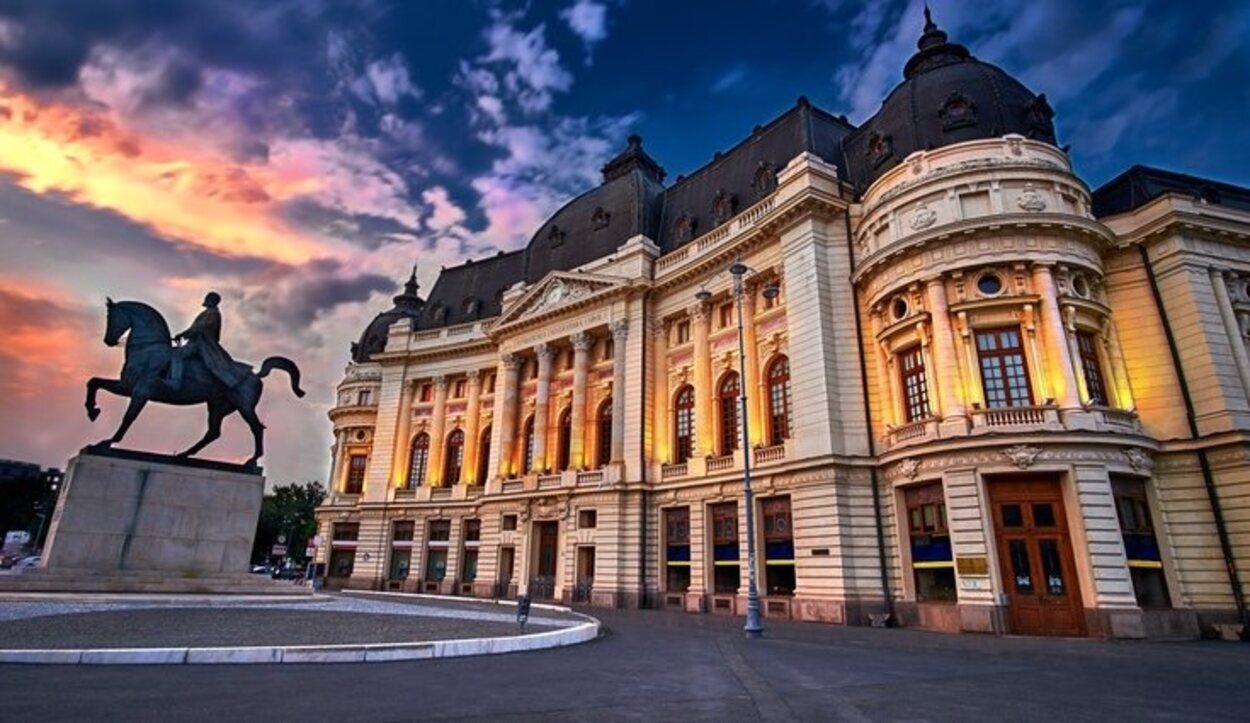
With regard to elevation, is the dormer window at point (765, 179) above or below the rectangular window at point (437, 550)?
above

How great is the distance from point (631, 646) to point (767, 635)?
20.2ft

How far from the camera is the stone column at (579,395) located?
38344 millimetres

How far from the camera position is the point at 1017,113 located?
27.4 meters

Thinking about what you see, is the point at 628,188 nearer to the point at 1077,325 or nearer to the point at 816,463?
the point at 816,463

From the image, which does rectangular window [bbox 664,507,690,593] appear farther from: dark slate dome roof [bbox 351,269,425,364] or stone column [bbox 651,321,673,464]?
dark slate dome roof [bbox 351,269,425,364]

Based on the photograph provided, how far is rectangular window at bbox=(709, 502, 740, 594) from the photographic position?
99.6ft

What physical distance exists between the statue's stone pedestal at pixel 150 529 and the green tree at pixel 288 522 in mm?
80435

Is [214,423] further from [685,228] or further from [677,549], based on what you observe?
[685,228]

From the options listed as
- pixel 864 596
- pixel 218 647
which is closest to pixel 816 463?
pixel 864 596

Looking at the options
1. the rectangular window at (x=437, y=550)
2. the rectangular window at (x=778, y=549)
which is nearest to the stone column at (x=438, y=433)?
the rectangular window at (x=437, y=550)

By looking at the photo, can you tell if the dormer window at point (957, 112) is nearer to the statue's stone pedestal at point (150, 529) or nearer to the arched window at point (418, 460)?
the statue's stone pedestal at point (150, 529)

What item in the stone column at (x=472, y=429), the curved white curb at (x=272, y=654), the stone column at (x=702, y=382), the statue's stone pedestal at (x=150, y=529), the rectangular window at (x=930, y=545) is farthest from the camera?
the stone column at (x=472, y=429)

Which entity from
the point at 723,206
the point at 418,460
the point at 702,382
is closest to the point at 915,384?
the point at 702,382

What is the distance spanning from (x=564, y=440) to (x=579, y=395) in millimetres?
3760
